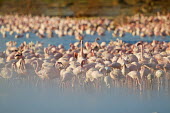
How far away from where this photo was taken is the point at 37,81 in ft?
18.5

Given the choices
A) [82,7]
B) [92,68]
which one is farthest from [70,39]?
[82,7]

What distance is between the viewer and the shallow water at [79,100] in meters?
4.54

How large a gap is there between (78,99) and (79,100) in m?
0.04

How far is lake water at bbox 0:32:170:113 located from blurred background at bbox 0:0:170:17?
445 inches

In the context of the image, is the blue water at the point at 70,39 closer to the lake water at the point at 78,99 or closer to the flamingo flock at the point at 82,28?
the flamingo flock at the point at 82,28

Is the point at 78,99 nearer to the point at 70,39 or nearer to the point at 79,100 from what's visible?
the point at 79,100

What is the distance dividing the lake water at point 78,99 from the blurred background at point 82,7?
1130 cm

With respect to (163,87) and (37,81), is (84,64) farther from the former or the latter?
(163,87)

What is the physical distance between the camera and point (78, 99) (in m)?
4.83

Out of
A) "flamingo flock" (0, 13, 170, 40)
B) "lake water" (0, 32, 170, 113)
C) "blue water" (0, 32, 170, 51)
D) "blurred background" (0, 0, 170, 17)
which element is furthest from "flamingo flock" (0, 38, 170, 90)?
"blurred background" (0, 0, 170, 17)

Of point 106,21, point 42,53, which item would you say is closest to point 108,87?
point 42,53

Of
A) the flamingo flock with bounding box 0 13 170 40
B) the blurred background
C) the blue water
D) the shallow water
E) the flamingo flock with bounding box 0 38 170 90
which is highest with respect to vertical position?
the blurred background

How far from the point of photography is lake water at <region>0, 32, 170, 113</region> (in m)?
4.54

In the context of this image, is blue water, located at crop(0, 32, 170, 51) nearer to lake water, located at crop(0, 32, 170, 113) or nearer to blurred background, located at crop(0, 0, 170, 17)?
lake water, located at crop(0, 32, 170, 113)
